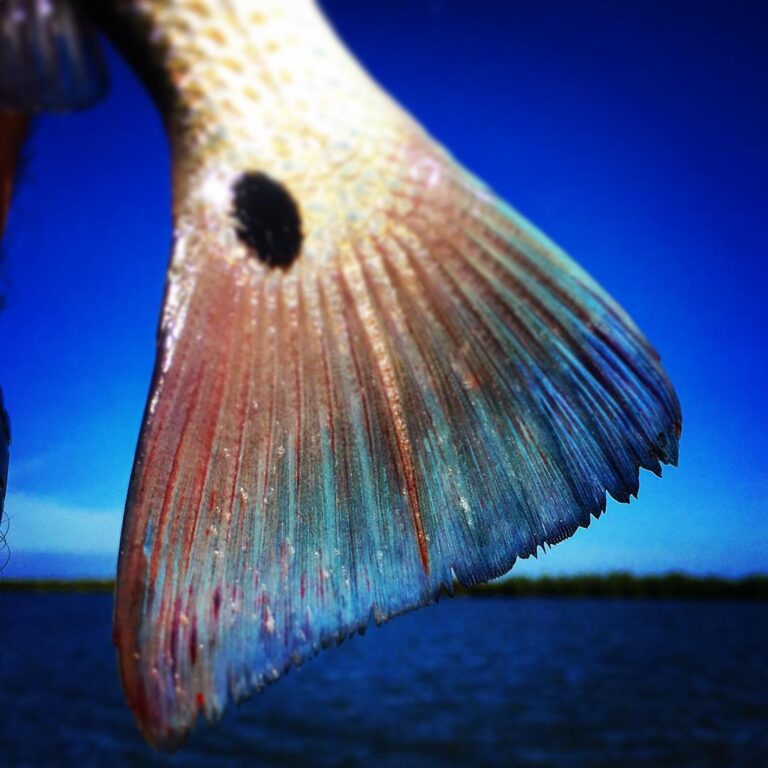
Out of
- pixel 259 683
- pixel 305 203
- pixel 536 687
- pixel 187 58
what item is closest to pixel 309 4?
pixel 187 58

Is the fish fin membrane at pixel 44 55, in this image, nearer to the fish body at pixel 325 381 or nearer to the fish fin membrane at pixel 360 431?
the fish body at pixel 325 381

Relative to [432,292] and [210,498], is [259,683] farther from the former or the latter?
[432,292]

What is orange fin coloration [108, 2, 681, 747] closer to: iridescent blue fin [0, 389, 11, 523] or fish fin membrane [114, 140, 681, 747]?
fish fin membrane [114, 140, 681, 747]

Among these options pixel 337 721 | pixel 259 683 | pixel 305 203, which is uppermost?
pixel 305 203

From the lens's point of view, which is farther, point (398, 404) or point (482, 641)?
point (482, 641)

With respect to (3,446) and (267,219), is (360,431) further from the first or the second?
(3,446)

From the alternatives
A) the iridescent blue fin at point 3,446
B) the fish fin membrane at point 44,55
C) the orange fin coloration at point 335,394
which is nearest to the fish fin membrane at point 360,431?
the orange fin coloration at point 335,394
